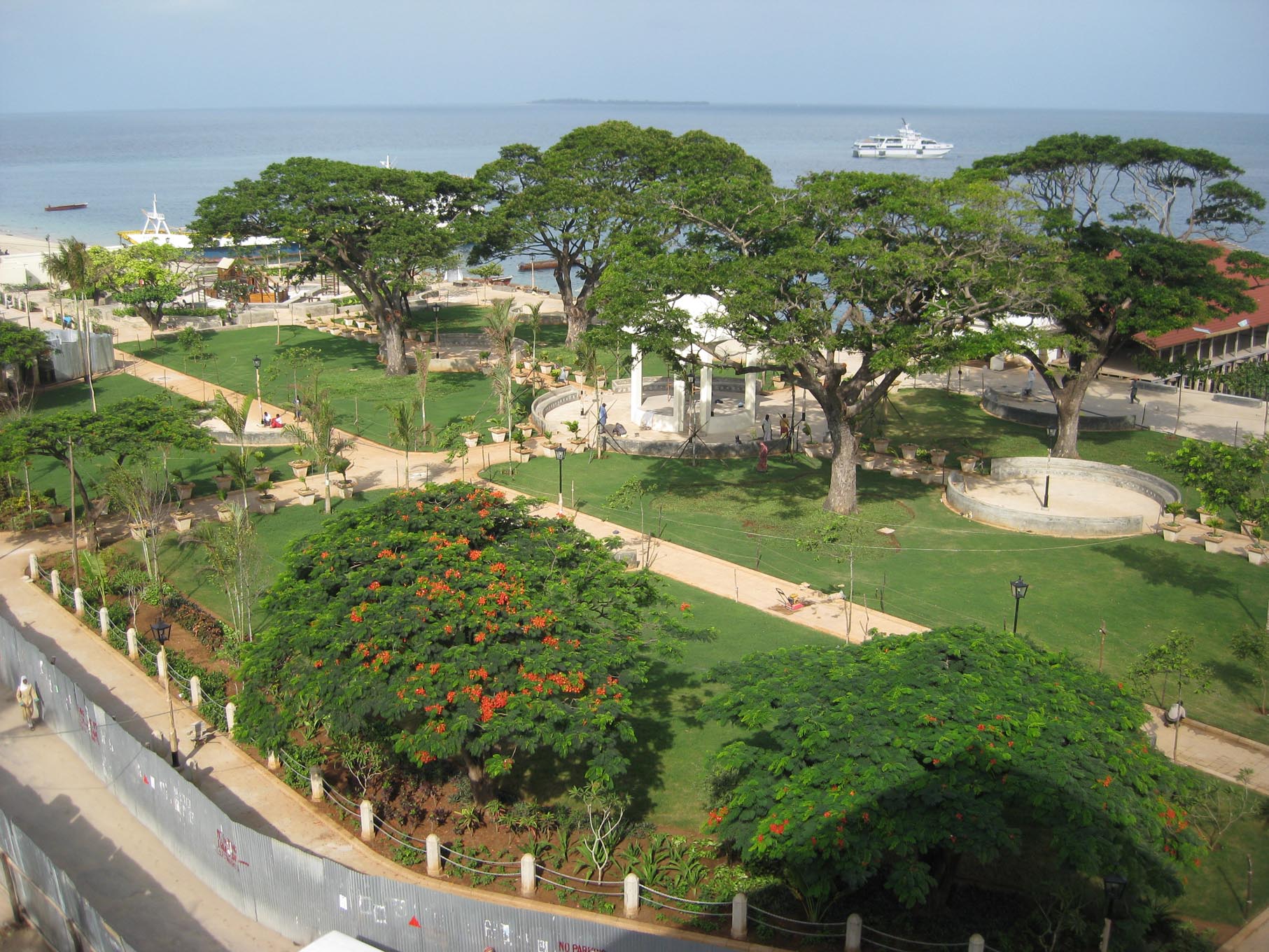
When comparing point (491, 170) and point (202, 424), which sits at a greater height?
point (491, 170)

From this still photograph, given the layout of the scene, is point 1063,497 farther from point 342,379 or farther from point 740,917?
point 342,379

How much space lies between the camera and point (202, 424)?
39000 millimetres

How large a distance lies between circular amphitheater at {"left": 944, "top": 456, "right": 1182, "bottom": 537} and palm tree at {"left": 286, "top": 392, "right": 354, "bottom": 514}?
17.7 meters

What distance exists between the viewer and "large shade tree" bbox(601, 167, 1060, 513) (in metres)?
27.4

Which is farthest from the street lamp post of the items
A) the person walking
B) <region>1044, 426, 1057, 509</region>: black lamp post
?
<region>1044, 426, 1057, 509</region>: black lamp post

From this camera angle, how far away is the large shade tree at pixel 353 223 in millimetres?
44312

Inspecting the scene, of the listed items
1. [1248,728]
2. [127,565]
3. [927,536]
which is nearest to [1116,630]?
[1248,728]

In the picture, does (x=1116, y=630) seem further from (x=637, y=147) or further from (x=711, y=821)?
(x=637, y=147)

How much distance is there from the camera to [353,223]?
4469cm

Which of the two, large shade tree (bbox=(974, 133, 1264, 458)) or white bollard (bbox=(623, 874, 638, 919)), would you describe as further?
large shade tree (bbox=(974, 133, 1264, 458))

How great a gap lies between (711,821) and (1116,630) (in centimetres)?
1310

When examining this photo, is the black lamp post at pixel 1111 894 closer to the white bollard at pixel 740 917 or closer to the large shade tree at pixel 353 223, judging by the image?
the white bollard at pixel 740 917

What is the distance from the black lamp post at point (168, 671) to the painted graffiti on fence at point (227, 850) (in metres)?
3.60

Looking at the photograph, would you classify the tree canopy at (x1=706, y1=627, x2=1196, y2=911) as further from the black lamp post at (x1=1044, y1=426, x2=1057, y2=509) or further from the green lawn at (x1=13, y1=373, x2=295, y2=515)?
the green lawn at (x1=13, y1=373, x2=295, y2=515)
